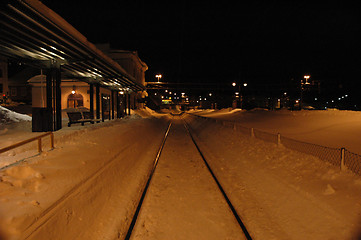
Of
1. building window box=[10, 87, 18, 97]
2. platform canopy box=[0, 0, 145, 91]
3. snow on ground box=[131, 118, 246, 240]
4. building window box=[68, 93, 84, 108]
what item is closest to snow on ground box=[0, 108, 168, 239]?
snow on ground box=[131, 118, 246, 240]

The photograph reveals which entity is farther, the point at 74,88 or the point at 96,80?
the point at 74,88

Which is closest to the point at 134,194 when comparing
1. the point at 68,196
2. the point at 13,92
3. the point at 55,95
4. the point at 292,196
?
the point at 68,196

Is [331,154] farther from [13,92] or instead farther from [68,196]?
[13,92]

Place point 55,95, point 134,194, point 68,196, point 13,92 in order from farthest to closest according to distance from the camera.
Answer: point 13,92
point 55,95
point 134,194
point 68,196

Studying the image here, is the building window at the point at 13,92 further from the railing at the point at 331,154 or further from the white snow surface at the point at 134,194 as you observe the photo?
the railing at the point at 331,154

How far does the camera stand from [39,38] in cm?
998

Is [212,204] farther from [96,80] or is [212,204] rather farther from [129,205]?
[96,80]

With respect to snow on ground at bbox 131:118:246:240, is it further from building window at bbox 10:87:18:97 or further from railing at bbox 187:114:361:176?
building window at bbox 10:87:18:97

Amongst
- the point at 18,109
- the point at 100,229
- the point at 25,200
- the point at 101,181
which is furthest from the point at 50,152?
the point at 18,109

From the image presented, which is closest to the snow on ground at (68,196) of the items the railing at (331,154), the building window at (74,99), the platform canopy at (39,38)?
the platform canopy at (39,38)

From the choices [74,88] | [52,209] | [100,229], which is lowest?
[100,229]

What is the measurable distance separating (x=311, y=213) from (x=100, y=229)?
411 cm

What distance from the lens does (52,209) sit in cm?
383

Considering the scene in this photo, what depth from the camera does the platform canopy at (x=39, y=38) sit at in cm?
794
